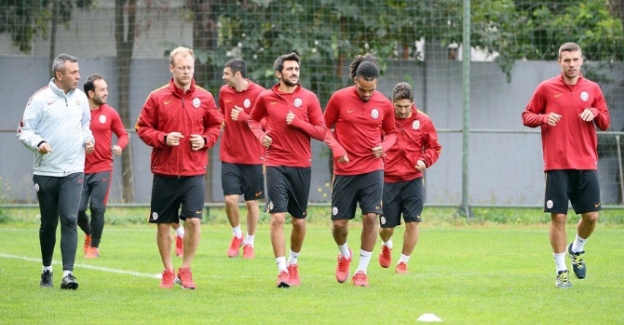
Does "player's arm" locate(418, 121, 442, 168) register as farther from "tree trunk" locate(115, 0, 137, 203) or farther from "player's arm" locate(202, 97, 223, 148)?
"tree trunk" locate(115, 0, 137, 203)

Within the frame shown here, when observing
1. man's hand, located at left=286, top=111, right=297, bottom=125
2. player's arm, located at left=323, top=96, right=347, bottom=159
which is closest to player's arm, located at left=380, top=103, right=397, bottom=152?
player's arm, located at left=323, top=96, right=347, bottom=159

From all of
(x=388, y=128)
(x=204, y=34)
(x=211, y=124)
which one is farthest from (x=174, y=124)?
(x=204, y=34)

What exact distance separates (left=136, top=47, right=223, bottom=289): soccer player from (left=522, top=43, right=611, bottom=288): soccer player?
127 inches

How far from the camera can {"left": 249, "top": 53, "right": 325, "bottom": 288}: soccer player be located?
1111cm

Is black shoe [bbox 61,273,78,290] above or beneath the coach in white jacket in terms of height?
beneath

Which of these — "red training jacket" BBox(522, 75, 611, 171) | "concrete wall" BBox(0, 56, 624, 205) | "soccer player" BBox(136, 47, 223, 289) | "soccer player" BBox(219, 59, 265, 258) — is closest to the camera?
"soccer player" BBox(136, 47, 223, 289)

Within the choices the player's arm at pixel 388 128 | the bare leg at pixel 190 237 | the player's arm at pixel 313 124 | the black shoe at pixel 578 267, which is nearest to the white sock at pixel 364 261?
the player's arm at pixel 388 128

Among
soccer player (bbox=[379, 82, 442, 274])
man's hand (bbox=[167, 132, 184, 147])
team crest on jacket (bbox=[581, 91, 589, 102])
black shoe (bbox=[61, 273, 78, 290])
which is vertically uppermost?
team crest on jacket (bbox=[581, 91, 589, 102])

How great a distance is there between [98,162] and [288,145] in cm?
422

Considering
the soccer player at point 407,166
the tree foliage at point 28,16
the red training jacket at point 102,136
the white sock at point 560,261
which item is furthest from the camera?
the tree foliage at point 28,16

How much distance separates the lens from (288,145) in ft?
36.7

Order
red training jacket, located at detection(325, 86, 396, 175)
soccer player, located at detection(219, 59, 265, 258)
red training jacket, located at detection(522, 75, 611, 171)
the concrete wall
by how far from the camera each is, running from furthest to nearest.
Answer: the concrete wall < soccer player, located at detection(219, 59, 265, 258) < red training jacket, located at detection(325, 86, 396, 175) < red training jacket, located at detection(522, 75, 611, 171)

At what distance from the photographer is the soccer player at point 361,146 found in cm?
1114

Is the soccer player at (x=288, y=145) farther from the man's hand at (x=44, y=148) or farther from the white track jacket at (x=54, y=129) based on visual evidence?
the man's hand at (x=44, y=148)
